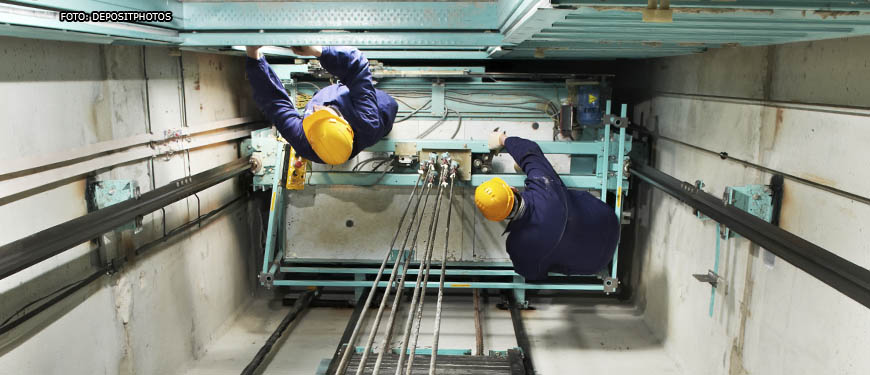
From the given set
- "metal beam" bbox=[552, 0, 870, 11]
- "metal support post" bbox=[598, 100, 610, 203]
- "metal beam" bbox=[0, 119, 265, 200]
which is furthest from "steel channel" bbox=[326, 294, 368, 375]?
"metal beam" bbox=[552, 0, 870, 11]

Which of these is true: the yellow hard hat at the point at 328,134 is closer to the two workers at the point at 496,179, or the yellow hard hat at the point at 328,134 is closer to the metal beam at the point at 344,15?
the two workers at the point at 496,179

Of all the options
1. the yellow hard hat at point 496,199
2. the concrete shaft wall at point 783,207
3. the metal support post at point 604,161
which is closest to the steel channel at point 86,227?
the yellow hard hat at point 496,199

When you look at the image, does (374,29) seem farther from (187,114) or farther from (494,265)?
(494,265)

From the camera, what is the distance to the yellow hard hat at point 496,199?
3430mm

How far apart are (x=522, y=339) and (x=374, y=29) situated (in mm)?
2522

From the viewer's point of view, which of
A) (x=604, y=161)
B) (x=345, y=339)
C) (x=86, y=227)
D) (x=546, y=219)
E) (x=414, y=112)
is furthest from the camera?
(x=414, y=112)

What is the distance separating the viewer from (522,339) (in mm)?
4270

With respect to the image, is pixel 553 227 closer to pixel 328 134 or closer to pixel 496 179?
pixel 496 179

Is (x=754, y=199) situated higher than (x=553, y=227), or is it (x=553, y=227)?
(x=754, y=199)

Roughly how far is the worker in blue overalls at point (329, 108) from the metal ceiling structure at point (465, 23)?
0.81ft

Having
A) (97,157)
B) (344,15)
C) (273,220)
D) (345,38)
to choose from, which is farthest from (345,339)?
(344,15)

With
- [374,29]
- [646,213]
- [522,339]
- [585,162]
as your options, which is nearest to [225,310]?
[522,339]

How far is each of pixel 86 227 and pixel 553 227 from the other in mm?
2509

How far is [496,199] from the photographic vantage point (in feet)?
11.2
